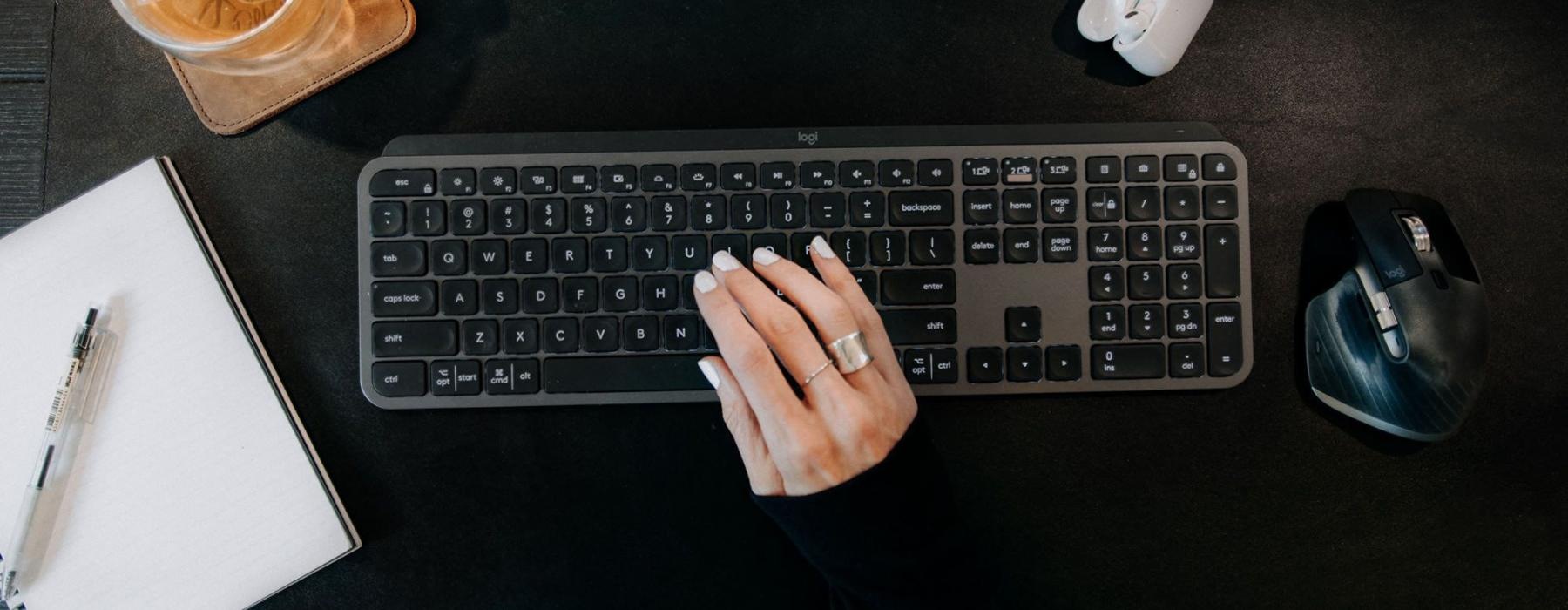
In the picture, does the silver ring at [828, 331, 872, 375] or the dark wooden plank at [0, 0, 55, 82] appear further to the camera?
the dark wooden plank at [0, 0, 55, 82]

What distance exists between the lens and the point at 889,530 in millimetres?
600

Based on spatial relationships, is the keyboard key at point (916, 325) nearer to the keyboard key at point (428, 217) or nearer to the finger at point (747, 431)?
the finger at point (747, 431)

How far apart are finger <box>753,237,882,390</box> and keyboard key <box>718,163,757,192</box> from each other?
8cm

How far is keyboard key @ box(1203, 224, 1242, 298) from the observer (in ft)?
2.12

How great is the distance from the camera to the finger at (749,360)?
1.91ft

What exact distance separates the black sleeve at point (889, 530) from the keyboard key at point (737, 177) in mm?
227

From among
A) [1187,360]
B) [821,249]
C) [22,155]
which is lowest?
[1187,360]

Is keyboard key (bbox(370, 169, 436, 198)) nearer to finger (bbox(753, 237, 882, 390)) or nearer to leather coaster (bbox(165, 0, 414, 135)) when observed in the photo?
leather coaster (bbox(165, 0, 414, 135))

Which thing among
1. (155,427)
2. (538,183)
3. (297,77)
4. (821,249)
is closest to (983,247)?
(821,249)

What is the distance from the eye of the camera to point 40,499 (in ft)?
2.14

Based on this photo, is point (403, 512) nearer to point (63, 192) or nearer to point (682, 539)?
point (682, 539)

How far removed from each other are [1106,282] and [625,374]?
0.39 metres

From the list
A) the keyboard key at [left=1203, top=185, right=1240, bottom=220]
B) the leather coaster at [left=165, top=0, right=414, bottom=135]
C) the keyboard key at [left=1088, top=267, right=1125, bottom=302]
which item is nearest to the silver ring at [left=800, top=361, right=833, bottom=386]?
the keyboard key at [left=1088, top=267, right=1125, bottom=302]

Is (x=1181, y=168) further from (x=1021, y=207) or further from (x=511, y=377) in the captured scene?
(x=511, y=377)
